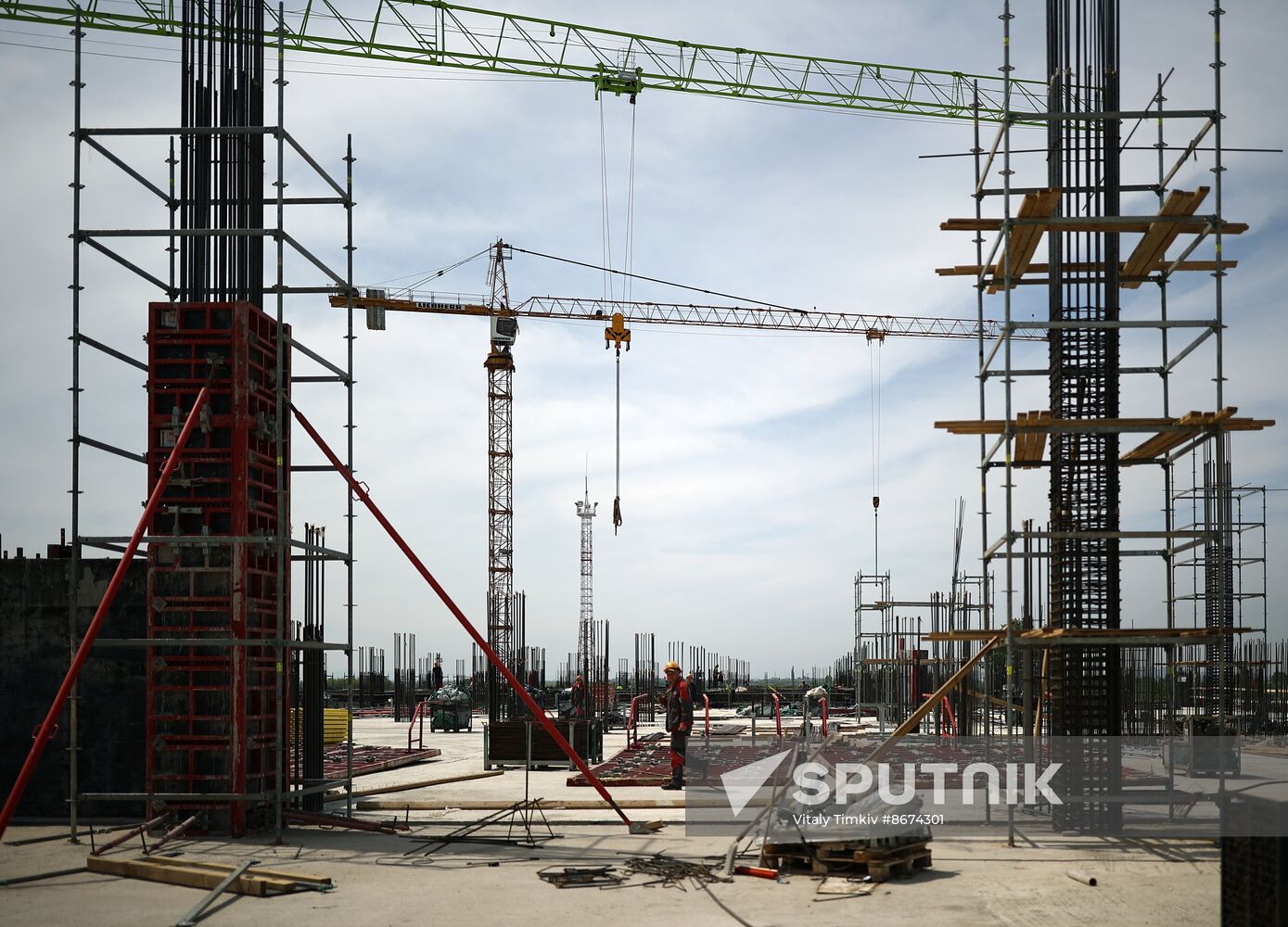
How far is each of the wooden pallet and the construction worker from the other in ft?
23.9

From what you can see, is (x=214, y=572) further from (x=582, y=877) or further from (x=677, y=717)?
(x=677, y=717)

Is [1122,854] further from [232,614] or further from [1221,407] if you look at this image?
[232,614]

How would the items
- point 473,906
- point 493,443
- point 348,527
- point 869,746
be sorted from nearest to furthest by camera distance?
point 473,906 < point 348,527 < point 869,746 < point 493,443

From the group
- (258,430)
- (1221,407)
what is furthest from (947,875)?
(258,430)

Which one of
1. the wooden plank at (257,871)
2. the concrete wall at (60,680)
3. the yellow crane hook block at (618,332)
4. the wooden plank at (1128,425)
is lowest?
the wooden plank at (257,871)

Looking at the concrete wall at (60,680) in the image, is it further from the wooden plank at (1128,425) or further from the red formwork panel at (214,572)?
the wooden plank at (1128,425)

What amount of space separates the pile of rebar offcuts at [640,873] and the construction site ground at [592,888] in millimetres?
138

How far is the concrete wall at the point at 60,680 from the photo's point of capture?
608 inches

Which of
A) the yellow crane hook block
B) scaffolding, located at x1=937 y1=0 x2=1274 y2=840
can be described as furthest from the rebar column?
the yellow crane hook block

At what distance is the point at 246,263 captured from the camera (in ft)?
53.0

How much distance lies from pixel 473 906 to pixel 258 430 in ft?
22.3

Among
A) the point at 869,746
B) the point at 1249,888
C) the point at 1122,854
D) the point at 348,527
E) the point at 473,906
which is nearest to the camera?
the point at 1249,888

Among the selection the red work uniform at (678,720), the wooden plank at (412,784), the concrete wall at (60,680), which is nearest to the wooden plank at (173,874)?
the concrete wall at (60,680)

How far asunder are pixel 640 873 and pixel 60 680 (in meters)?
8.04
